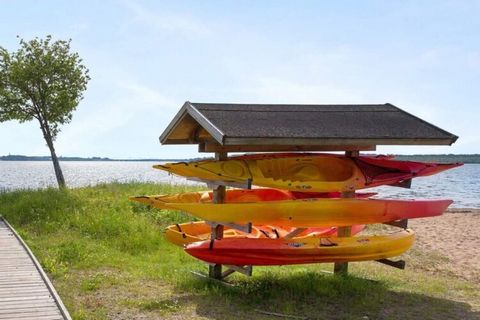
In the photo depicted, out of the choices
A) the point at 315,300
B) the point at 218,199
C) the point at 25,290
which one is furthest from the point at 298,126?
the point at 25,290

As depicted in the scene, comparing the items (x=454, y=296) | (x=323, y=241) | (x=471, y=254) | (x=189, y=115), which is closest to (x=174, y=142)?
(x=189, y=115)

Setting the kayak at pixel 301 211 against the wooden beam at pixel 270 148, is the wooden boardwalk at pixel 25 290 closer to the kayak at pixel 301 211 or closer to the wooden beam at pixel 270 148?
the kayak at pixel 301 211

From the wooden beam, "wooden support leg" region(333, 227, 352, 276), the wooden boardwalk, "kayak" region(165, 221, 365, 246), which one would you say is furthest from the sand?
the wooden boardwalk

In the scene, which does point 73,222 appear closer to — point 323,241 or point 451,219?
point 323,241

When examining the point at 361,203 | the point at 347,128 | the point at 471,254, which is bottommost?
the point at 471,254

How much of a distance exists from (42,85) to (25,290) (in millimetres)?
22893

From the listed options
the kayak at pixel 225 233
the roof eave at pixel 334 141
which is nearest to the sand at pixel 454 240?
the kayak at pixel 225 233

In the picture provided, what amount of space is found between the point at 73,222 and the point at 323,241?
10574 mm

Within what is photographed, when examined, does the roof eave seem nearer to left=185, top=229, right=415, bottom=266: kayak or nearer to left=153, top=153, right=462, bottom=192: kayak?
left=153, top=153, right=462, bottom=192: kayak

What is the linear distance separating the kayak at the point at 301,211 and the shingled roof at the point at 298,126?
4.15 ft

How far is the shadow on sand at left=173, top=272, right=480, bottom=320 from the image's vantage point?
878 cm

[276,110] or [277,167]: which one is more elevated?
[276,110]

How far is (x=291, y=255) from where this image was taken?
374 inches

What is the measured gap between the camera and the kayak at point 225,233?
12023 mm
